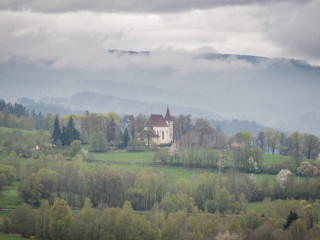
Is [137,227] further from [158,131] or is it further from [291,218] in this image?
[158,131]

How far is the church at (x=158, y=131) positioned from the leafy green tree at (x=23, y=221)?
69.9 meters

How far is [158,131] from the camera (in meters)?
140

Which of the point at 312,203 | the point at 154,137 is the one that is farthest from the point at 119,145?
the point at 312,203

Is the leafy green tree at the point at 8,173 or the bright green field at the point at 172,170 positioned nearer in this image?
the leafy green tree at the point at 8,173

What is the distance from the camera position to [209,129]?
13362cm

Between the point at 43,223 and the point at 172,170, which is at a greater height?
the point at 172,170

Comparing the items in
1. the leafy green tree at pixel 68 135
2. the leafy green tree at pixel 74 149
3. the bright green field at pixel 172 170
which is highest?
the leafy green tree at pixel 68 135

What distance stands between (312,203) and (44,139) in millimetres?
63715

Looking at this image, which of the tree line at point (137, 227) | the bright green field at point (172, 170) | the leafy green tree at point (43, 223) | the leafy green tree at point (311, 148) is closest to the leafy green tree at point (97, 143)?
the bright green field at point (172, 170)

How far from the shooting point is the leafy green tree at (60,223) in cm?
5728

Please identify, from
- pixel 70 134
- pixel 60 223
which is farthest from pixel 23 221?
pixel 70 134

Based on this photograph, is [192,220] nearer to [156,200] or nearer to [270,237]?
[270,237]

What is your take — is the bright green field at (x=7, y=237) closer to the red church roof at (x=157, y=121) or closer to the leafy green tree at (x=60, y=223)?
the leafy green tree at (x=60, y=223)

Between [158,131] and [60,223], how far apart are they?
83331 millimetres
